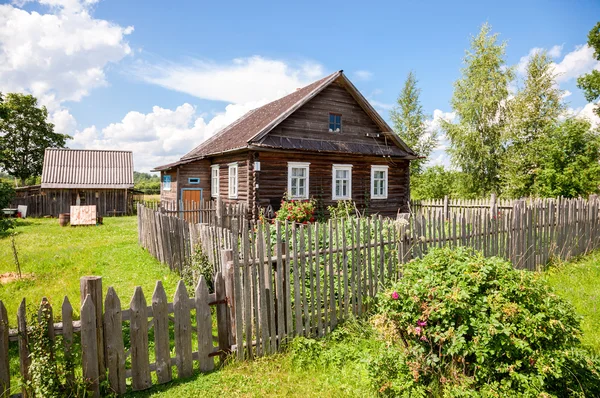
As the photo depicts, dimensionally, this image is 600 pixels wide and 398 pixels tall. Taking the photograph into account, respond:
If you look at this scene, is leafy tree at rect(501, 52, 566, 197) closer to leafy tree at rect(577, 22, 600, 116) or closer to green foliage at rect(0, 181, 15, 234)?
leafy tree at rect(577, 22, 600, 116)

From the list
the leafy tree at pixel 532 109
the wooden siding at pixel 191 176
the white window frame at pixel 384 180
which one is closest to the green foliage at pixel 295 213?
the white window frame at pixel 384 180

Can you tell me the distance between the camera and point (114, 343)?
11.6 ft

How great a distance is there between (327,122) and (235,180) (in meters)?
5.34

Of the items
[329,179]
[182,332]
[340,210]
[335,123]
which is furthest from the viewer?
[335,123]

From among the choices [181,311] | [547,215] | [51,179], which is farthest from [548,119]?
[51,179]

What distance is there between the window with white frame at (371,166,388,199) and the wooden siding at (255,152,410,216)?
26 cm

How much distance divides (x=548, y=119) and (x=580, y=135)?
1106 cm

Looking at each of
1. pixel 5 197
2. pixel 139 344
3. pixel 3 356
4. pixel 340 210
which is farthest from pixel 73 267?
pixel 340 210

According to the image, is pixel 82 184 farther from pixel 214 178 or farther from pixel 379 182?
pixel 379 182

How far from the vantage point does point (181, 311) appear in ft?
12.5

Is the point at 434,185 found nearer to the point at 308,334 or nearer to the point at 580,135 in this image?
the point at 580,135

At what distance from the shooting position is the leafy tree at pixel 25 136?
124 feet

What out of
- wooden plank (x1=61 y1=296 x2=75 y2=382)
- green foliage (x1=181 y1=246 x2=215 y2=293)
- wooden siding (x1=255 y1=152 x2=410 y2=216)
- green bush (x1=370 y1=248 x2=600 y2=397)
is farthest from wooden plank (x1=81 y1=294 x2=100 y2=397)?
wooden siding (x1=255 y1=152 x2=410 y2=216)

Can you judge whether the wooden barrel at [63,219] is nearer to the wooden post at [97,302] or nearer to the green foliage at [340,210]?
the green foliage at [340,210]
